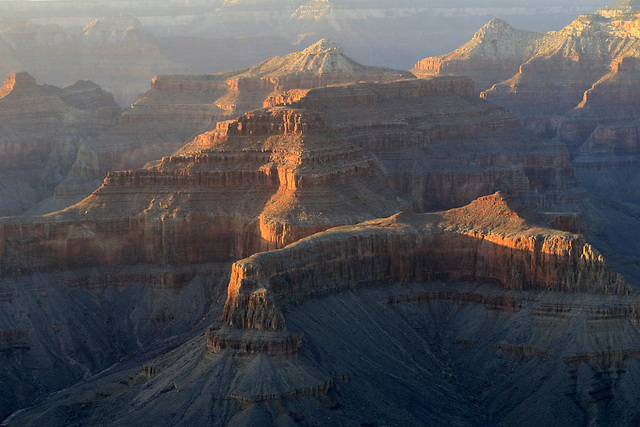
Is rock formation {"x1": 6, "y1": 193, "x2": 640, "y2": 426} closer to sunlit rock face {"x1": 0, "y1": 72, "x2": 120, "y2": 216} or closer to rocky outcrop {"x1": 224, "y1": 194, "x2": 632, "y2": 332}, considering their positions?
rocky outcrop {"x1": 224, "y1": 194, "x2": 632, "y2": 332}

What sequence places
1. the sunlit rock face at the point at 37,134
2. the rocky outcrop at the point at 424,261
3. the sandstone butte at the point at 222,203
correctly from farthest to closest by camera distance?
the sunlit rock face at the point at 37,134 < the sandstone butte at the point at 222,203 < the rocky outcrop at the point at 424,261

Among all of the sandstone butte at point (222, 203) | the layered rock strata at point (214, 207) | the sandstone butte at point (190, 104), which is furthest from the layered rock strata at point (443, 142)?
the layered rock strata at point (214, 207)

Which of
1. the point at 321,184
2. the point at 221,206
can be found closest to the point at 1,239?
the point at 221,206

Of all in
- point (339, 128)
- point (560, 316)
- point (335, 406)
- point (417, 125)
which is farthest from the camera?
point (417, 125)

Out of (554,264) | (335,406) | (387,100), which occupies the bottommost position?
(335,406)

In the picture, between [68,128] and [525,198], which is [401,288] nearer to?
[525,198]

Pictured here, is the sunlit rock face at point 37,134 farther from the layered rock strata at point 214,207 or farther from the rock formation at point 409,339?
the rock formation at point 409,339
